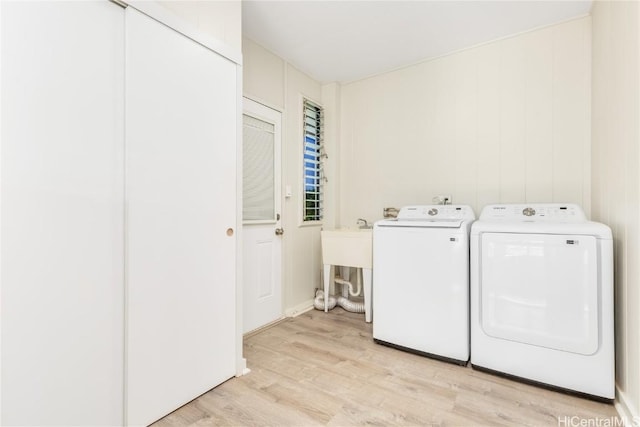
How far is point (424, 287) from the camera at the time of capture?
2186 mm

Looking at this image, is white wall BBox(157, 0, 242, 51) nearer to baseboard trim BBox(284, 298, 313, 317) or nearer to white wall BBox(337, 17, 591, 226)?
white wall BBox(337, 17, 591, 226)

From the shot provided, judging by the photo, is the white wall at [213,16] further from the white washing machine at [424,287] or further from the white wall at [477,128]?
the white wall at [477,128]

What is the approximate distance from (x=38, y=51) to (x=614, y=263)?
3004 millimetres

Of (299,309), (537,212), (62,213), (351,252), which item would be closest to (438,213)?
(537,212)

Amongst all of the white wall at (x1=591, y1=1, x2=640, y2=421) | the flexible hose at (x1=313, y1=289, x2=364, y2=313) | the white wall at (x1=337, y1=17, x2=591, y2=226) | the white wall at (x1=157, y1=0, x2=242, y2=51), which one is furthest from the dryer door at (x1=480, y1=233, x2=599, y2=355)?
the white wall at (x1=157, y1=0, x2=242, y2=51)

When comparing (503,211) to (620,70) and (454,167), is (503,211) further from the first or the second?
(620,70)

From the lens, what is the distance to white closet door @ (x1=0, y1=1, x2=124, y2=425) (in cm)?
110

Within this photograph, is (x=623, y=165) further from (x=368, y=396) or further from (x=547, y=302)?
(x=368, y=396)

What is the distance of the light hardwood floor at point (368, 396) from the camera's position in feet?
5.06

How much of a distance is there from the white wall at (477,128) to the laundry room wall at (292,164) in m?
0.58

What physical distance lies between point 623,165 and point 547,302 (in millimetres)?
836

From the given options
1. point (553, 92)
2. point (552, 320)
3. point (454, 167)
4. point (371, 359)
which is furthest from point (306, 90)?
point (552, 320)

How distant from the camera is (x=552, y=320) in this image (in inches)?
70.0

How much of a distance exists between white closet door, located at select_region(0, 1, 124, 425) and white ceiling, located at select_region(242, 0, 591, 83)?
1.36 metres
